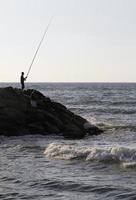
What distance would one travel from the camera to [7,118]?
61.6 feet

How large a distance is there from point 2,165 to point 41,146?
11.9ft

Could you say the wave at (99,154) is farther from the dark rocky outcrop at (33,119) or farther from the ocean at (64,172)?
the dark rocky outcrop at (33,119)

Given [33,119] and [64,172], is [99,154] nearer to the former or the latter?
[64,172]

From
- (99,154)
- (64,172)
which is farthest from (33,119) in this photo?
(64,172)

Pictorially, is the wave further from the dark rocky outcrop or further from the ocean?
the dark rocky outcrop

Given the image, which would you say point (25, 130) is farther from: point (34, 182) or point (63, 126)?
point (34, 182)

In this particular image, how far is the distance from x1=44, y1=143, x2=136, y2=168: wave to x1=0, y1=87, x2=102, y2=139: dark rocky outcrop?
14.7 ft

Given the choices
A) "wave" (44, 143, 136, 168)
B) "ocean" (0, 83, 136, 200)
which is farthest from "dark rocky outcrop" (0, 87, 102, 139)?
"wave" (44, 143, 136, 168)

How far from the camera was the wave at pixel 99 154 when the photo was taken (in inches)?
491

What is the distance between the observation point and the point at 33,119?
19531 mm

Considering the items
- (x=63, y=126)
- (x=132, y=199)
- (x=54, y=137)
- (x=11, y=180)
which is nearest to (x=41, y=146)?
(x=54, y=137)

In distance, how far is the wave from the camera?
1248 centimetres

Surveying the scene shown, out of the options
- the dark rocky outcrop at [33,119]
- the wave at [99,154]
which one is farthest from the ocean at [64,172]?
the dark rocky outcrop at [33,119]

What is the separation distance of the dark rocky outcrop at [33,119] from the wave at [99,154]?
4479 mm
